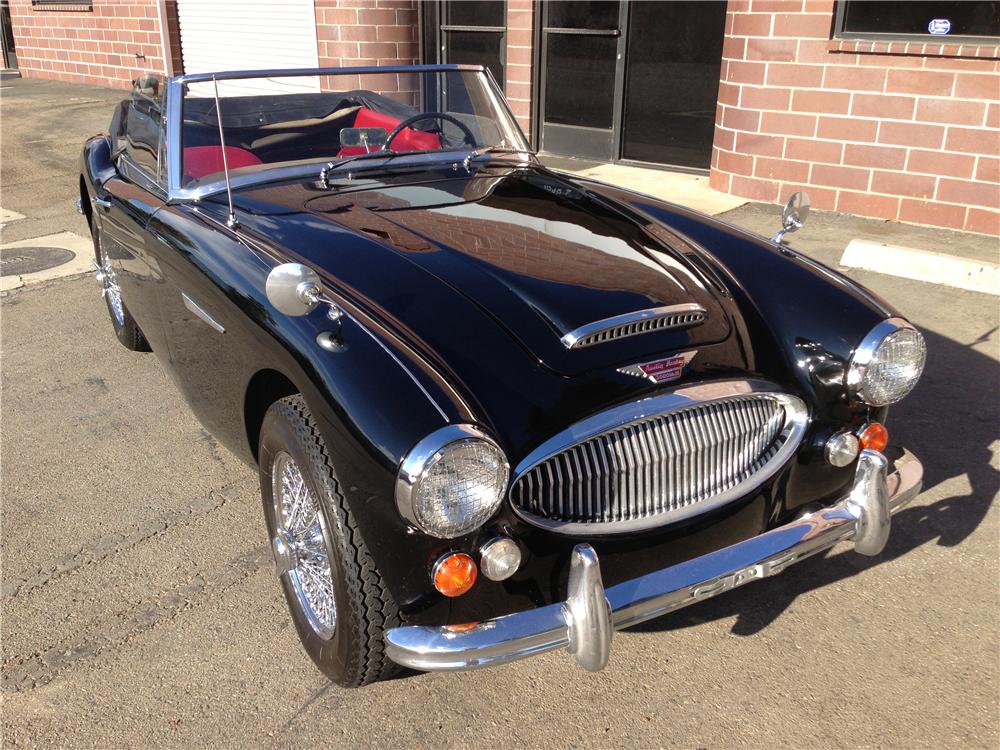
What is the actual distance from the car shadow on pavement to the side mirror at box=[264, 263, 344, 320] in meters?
1.41

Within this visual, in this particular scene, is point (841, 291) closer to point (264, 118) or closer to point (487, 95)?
point (487, 95)

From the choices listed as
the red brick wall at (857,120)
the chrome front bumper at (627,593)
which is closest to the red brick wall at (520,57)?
the red brick wall at (857,120)

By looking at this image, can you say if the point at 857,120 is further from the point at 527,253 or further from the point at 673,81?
the point at 527,253

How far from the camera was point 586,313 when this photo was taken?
2514mm

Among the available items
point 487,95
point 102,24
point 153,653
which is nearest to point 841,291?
point 487,95

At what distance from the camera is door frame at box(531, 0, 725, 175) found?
29.9 ft

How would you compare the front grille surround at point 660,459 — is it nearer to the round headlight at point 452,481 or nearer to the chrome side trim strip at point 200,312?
the round headlight at point 452,481

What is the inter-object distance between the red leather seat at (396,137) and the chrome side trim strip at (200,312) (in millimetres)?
922

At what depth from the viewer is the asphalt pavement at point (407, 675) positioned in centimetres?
240

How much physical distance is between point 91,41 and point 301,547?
1579 cm

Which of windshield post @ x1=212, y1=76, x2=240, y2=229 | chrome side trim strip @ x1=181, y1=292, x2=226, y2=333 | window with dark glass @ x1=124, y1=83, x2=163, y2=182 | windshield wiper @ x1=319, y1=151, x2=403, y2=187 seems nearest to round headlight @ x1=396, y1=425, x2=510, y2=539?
chrome side trim strip @ x1=181, y1=292, x2=226, y2=333

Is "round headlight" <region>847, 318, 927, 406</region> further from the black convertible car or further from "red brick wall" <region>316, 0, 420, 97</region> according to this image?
"red brick wall" <region>316, 0, 420, 97</region>

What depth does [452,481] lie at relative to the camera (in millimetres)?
2045

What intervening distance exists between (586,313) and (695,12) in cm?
718
